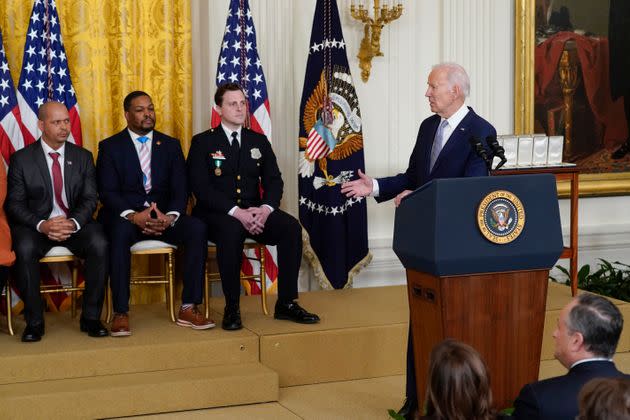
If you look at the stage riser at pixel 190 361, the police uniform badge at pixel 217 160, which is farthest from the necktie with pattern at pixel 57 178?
the police uniform badge at pixel 217 160

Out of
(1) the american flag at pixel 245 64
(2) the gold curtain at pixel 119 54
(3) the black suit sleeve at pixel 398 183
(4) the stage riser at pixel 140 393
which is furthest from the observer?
(1) the american flag at pixel 245 64

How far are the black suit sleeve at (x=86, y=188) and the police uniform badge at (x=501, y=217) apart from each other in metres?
2.94

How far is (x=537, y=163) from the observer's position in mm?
7492

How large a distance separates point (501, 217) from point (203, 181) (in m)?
2.74

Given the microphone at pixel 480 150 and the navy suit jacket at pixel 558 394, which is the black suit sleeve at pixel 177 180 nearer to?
the microphone at pixel 480 150

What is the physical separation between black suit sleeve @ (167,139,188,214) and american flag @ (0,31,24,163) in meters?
1.02

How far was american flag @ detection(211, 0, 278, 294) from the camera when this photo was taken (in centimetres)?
718

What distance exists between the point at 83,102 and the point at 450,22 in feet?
10.3

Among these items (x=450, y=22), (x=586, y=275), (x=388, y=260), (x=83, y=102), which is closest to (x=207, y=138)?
(x=83, y=102)

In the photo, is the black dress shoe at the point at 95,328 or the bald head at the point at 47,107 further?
the bald head at the point at 47,107

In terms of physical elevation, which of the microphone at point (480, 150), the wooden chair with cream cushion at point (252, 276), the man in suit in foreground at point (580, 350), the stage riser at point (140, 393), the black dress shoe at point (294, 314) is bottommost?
the stage riser at point (140, 393)

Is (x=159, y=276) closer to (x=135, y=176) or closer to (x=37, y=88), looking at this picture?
(x=135, y=176)

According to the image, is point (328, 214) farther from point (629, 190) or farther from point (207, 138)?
point (629, 190)

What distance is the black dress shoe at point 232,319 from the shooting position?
6219 millimetres
